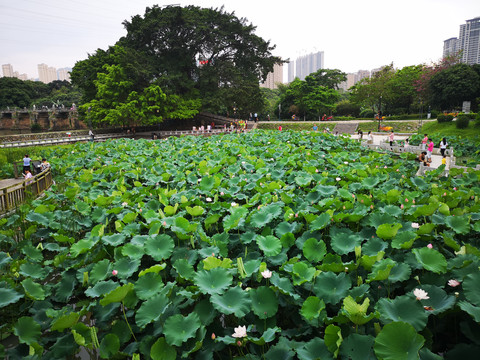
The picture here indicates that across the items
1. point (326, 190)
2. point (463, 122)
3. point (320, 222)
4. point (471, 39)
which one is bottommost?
point (320, 222)

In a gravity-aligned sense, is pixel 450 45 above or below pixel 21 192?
above

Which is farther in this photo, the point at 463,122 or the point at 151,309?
the point at 463,122

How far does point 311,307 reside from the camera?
7.88ft

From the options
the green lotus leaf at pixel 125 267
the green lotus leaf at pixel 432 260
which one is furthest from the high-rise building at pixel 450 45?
the green lotus leaf at pixel 125 267

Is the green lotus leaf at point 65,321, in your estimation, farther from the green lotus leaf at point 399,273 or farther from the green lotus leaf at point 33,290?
the green lotus leaf at point 399,273

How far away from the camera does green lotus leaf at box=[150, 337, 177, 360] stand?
6.92 ft

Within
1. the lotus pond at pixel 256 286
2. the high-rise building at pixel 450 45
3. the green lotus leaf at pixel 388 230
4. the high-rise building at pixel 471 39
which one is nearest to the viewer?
the lotus pond at pixel 256 286

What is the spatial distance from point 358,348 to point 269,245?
1.49 m

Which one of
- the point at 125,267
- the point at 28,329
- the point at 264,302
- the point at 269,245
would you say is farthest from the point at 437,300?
the point at 28,329

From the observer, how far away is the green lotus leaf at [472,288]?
2165mm

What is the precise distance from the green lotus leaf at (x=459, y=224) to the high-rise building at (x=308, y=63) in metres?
147

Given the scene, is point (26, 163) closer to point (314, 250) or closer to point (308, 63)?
point (314, 250)

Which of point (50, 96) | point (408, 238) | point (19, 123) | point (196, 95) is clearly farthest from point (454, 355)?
point (50, 96)

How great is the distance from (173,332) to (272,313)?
0.79 m
